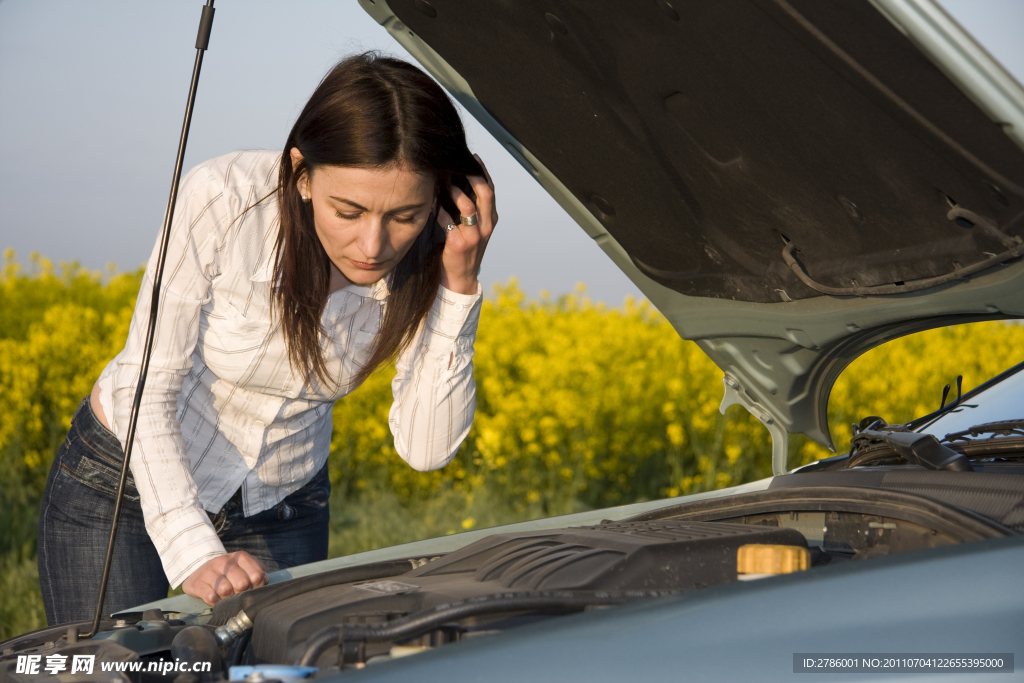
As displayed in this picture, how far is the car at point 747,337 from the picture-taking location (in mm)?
961

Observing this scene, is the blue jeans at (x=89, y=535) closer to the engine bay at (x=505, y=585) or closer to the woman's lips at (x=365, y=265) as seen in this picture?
the engine bay at (x=505, y=585)

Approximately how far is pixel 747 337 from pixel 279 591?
1.25 meters

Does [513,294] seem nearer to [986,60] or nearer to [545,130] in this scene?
[545,130]

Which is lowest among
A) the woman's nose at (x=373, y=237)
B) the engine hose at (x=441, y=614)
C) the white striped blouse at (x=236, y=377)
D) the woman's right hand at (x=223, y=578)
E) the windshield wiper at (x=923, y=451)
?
the engine hose at (x=441, y=614)

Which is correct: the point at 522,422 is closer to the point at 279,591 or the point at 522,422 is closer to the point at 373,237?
the point at 373,237

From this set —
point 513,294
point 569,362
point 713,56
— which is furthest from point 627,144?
point 513,294

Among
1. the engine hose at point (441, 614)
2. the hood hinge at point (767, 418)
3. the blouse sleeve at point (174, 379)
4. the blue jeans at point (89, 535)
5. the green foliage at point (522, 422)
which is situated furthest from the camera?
the green foliage at point (522, 422)

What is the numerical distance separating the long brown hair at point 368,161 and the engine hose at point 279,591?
0.60 m

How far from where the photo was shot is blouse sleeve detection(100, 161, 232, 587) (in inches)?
67.5

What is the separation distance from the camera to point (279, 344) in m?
1.99

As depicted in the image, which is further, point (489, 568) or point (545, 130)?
point (545, 130)

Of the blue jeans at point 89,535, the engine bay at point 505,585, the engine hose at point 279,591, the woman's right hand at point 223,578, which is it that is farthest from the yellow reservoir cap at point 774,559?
the blue jeans at point 89,535

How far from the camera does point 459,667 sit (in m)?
0.92

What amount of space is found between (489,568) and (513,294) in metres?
5.19
